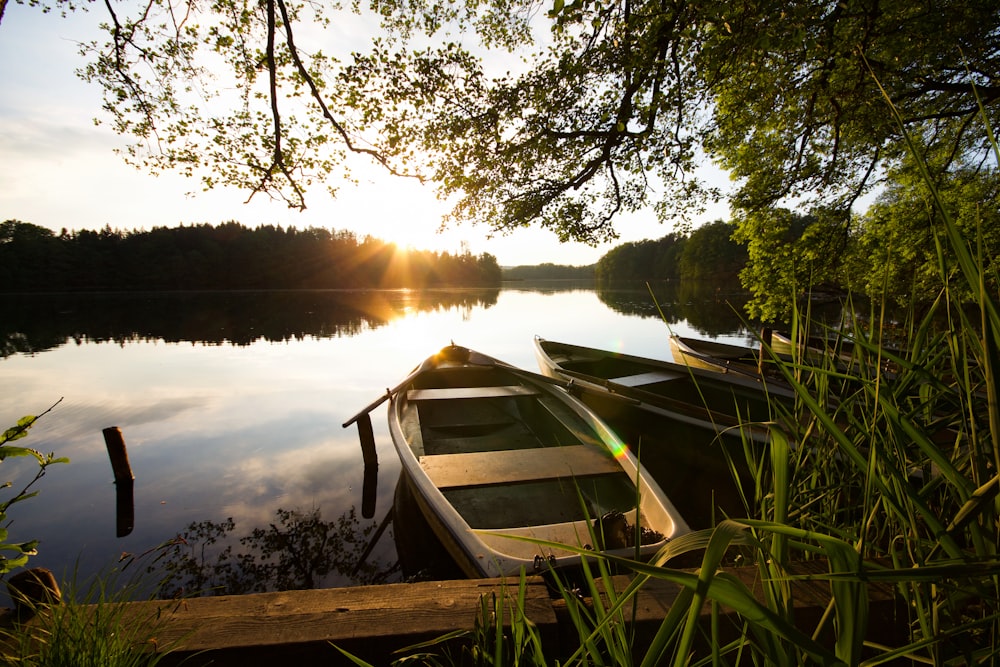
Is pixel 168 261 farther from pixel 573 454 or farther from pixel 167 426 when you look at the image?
pixel 573 454

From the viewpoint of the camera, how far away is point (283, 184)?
317 inches

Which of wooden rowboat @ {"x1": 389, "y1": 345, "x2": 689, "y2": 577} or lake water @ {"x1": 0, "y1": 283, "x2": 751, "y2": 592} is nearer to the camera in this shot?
wooden rowboat @ {"x1": 389, "y1": 345, "x2": 689, "y2": 577}

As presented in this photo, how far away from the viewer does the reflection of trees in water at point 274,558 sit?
436 cm

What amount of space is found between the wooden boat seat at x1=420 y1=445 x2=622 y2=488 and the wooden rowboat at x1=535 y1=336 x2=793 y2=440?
49.8 inches

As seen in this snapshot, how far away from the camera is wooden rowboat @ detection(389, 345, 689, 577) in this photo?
2.71 metres

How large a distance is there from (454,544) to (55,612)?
210 cm

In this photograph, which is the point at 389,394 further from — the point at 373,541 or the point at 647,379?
the point at 647,379

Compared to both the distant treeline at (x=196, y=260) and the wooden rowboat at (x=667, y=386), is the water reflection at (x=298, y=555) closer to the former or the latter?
the wooden rowboat at (x=667, y=386)

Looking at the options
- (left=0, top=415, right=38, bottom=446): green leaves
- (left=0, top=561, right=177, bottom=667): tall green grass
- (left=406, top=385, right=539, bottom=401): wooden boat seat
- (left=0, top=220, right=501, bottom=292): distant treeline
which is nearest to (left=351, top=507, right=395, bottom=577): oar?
(left=406, top=385, right=539, bottom=401): wooden boat seat

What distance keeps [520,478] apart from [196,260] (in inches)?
3294

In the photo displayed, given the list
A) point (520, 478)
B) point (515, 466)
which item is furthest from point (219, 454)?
point (520, 478)

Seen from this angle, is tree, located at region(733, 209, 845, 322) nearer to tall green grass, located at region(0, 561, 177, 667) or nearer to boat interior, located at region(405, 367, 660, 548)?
boat interior, located at region(405, 367, 660, 548)

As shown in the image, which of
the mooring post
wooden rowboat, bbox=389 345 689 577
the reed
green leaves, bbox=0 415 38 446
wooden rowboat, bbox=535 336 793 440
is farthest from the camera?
the mooring post

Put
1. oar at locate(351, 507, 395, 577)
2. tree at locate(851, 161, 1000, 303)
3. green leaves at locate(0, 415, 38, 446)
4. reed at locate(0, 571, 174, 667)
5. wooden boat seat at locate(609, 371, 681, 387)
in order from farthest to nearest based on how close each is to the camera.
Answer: tree at locate(851, 161, 1000, 303)
wooden boat seat at locate(609, 371, 681, 387)
oar at locate(351, 507, 395, 577)
green leaves at locate(0, 415, 38, 446)
reed at locate(0, 571, 174, 667)
